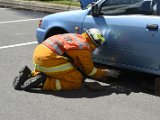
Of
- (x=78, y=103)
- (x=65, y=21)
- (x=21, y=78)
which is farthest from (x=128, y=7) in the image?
(x=21, y=78)

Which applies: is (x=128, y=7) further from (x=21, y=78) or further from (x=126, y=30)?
(x=21, y=78)

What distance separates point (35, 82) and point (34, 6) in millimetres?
10594

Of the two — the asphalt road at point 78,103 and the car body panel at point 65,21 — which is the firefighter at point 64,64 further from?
the car body panel at point 65,21

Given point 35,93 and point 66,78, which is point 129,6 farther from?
point 35,93

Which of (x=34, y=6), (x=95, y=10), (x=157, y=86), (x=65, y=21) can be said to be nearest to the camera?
(x=157, y=86)

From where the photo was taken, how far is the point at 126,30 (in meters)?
6.48

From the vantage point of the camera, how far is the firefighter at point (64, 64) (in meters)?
6.38

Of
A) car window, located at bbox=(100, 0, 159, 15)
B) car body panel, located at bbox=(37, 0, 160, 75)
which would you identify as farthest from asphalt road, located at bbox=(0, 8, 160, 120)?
car window, located at bbox=(100, 0, 159, 15)

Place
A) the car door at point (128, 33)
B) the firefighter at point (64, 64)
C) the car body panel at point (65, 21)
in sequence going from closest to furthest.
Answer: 1. the car door at point (128, 33)
2. the firefighter at point (64, 64)
3. the car body panel at point (65, 21)

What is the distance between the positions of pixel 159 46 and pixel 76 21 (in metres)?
1.69

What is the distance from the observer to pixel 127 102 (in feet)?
19.6

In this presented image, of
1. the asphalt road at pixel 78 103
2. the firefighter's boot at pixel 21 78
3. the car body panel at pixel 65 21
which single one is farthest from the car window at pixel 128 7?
the firefighter's boot at pixel 21 78

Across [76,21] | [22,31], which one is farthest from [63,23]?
[22,31]

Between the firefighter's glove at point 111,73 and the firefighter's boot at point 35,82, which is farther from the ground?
the firefighter's boot at point 35,82
